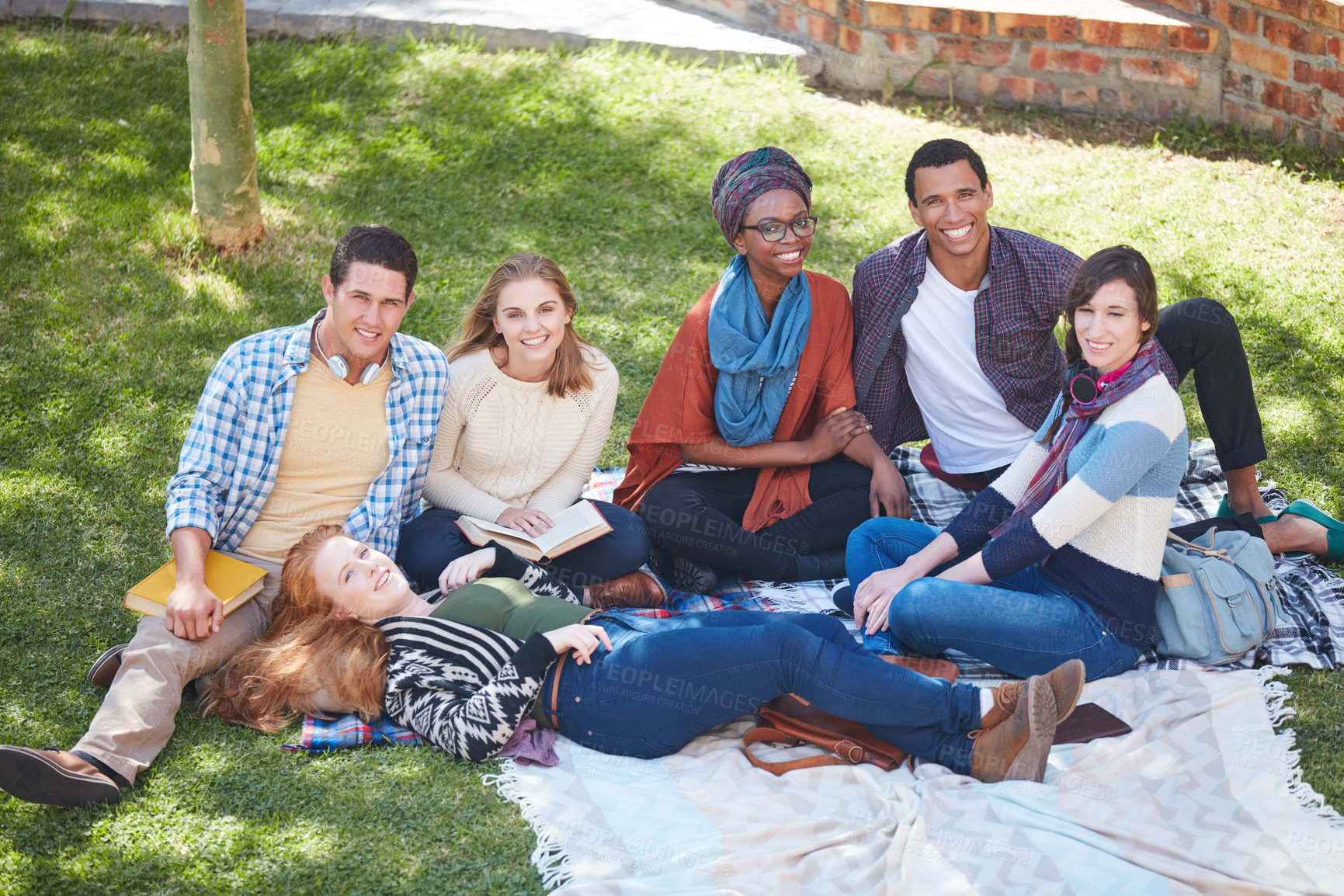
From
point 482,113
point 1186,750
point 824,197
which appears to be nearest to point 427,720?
point 1186,750

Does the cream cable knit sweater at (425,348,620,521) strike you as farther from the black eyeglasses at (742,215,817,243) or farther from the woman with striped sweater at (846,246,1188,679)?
the woman with striped sweater at (846,246,1188,679)

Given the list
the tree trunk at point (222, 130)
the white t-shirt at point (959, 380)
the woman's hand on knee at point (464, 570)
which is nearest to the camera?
the woman's hand on knee at point (464, 570)

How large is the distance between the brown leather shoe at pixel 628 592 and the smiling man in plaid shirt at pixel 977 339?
1.12m

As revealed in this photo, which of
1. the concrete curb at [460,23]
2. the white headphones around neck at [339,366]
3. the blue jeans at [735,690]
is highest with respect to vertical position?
the concrete curb at [460,23]

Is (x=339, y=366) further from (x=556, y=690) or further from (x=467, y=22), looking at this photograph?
(x=467, y=22)

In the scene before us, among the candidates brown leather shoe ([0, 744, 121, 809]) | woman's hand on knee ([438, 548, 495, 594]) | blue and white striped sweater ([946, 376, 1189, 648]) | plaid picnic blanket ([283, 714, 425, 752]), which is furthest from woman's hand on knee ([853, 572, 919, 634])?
brown leather shoe ([0, 744, 121, 809])

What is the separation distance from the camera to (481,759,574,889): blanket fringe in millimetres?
2961

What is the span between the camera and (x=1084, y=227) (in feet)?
21.7

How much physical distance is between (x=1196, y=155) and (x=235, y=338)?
571 centimetres

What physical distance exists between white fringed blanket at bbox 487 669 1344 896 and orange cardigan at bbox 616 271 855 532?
131 centimetres

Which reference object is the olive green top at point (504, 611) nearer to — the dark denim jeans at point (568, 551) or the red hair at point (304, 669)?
the red hair at point (304, 669)

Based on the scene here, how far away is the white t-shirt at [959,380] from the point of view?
450cm

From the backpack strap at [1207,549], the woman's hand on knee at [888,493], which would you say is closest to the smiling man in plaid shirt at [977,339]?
the woman's hand on knee at [888,493]

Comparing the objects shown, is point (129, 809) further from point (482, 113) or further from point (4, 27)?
point (4, 27)
